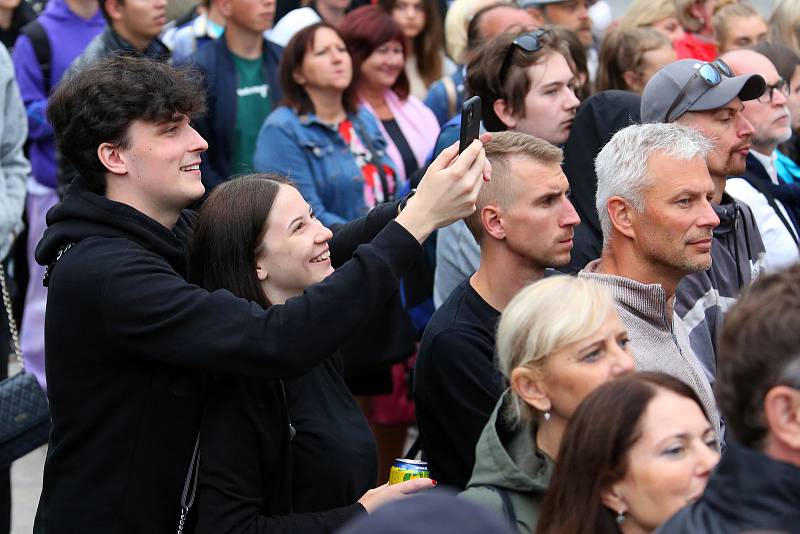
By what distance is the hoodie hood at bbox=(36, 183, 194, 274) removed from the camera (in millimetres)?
3104

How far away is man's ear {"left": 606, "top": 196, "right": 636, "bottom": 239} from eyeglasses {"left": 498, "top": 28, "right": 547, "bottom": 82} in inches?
54.1

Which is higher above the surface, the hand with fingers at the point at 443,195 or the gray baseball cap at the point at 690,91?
the hand with fingers at the point at 443,195

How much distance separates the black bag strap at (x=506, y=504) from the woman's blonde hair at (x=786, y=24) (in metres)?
4.89

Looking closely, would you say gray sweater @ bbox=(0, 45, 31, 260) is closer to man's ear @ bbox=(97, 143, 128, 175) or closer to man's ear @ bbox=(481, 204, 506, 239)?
man's ear @ bbox=(97, 143, 128, 175)

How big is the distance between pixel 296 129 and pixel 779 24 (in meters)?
3.13

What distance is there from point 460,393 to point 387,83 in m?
3.33

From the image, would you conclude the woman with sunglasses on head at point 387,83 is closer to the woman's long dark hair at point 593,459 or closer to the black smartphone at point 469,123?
the black smartphone at point 469,123

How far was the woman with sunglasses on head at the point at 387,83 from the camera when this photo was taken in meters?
6.36

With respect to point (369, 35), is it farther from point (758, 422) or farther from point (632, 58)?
point (758, 422)

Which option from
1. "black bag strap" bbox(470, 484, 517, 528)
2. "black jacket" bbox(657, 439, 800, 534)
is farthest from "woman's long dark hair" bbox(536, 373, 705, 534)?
"black jacket" bbox(657, 439, 800, 534)

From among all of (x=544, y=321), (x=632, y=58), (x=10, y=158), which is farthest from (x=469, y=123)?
(x=632, y=58)

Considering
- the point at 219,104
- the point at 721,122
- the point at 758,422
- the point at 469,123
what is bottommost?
the point at 219,104

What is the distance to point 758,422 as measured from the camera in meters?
2.20

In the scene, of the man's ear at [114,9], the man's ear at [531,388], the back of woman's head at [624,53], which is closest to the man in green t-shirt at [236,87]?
the man's ear at [114,9]
